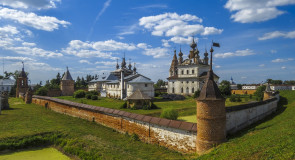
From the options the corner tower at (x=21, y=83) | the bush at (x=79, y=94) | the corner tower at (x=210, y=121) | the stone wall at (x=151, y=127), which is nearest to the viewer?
the corner tower at (x=210, y=121)

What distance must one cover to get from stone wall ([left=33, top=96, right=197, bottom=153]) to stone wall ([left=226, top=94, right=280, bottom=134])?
6.34 ft

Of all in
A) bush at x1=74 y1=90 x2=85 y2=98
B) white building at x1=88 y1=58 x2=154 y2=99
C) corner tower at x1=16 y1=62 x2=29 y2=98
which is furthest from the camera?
corner tower at x1=16 y1=62 x2=29 y2=98

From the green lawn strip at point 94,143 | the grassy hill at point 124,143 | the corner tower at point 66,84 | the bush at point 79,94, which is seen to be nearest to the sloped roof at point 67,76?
the corner tower at point 66,84

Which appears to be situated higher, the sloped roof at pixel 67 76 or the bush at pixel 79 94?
the sloped roof at pixel 67 76

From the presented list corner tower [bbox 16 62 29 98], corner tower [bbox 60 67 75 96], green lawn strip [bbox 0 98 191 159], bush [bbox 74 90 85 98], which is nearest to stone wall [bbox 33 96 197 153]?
green lawn strip [bbox 0 98 191 159]

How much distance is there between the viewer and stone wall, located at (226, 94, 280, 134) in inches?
350

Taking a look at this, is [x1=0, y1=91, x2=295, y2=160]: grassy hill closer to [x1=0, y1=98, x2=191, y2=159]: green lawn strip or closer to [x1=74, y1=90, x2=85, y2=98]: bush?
[x1=0, y1=98, x2=191, y2=159]: green lawn strip

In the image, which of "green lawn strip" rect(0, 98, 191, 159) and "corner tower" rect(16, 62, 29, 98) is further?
"corner tower" rect(16, 62, 29, 98)

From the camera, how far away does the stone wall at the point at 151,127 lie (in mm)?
8164

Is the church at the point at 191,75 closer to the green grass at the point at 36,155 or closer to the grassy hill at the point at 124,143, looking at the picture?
the grassy hill at the point at 124,143

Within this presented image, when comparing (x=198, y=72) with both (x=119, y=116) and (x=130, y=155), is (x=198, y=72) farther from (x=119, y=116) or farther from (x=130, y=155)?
(x=130, y=155)

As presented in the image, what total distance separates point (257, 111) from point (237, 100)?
15.6m

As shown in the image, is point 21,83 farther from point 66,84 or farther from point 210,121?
point 210,121

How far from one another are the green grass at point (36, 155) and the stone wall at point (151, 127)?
11.8 feet
